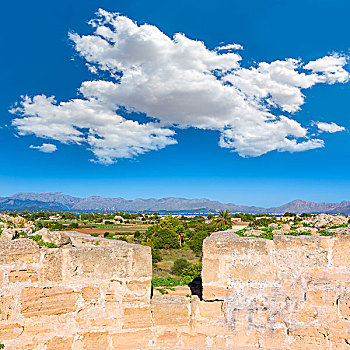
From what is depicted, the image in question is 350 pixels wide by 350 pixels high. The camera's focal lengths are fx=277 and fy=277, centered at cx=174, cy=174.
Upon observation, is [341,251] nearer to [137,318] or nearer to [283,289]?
[283,289]

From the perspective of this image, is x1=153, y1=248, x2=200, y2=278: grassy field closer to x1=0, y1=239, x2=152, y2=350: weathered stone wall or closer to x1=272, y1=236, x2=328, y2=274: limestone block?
x1=0, y1=239, x2=152, y2=350: weathered stone wall

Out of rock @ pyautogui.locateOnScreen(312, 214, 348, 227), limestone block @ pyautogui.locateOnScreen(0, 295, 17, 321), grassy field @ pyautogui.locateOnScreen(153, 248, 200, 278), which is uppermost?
rock @ pyautogui.locateOnScreen(312, 214, 348, 227)

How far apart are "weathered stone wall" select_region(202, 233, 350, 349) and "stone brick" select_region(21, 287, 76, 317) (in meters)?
3.27

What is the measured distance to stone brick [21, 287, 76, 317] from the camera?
241 inches

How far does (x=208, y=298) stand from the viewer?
22.5 feet

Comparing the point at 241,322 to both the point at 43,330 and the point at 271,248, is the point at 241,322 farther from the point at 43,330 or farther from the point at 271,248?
the point at 43,330

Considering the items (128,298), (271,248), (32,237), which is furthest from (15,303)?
(271,248)

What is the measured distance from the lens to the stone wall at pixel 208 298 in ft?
20.9

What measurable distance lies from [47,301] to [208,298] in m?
3.77

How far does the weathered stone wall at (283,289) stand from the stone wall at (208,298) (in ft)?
0.07

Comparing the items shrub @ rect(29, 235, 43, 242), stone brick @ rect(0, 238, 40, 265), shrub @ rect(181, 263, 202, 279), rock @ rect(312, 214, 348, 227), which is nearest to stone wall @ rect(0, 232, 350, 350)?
stone brick @ rect(0, 238, 40, 265)

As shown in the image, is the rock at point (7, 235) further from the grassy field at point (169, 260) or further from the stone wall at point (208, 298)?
the grassy field at point (169, 260)

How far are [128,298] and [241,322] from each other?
9.26ft

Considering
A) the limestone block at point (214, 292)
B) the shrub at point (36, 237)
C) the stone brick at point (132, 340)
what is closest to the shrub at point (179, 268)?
the stone brick at point (132, 340)
